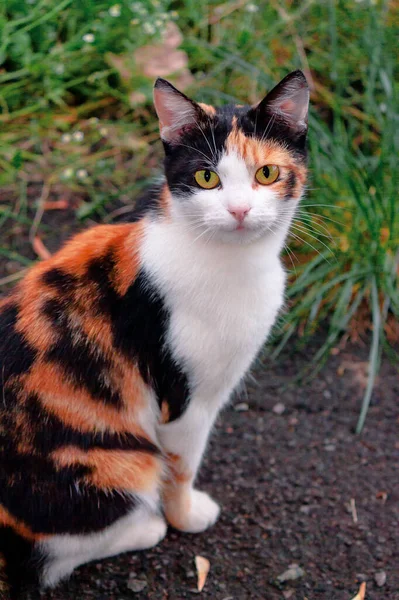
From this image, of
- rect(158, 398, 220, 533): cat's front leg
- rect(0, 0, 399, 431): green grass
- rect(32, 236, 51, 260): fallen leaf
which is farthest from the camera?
rect(32, 236, 51, 260): fallen leaf

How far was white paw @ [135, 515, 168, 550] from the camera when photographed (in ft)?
7.41

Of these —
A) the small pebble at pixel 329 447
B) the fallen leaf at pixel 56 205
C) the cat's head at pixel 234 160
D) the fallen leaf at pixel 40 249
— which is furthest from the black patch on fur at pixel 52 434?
the fallen leaf at pixel 56 205

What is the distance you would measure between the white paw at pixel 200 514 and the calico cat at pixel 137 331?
308 mm

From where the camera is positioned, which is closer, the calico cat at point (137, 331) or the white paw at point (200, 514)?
the calico cat at point (137, 331)

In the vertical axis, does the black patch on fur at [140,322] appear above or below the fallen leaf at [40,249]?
above

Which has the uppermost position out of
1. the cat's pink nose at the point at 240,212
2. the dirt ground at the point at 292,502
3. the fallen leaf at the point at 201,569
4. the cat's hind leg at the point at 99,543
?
the cat's pink nose at the point at 240,212

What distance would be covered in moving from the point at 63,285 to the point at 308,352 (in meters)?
1.44

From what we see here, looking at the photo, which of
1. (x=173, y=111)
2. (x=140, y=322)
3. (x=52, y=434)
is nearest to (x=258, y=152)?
(x=173, y=111)

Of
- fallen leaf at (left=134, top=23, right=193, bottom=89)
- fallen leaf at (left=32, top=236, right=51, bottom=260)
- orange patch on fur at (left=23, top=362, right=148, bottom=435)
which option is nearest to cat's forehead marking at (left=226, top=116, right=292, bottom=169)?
orange patch on fur at (left=23, top=362, right=148, bottom=435)

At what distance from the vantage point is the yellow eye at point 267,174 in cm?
184

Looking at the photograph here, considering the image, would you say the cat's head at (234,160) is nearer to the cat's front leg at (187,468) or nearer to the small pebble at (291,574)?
the cat's front leg at (187,468)

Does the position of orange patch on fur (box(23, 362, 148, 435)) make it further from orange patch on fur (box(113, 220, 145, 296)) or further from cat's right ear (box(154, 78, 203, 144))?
cat's right ear (box(154, 78, 203, 144))

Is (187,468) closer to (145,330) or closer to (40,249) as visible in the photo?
(145,330)

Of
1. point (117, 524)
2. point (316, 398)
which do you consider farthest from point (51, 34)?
point (117, 524)
